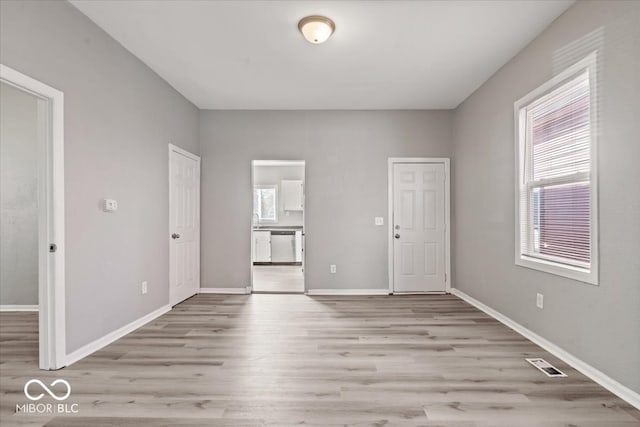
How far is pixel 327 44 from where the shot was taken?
3027 millimetres

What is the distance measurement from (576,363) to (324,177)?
11.6 feet

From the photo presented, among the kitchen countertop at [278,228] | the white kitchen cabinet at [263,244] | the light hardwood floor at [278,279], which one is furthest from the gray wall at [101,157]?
the kitchen countertop at [278,228]

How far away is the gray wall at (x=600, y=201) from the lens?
78.8 inches

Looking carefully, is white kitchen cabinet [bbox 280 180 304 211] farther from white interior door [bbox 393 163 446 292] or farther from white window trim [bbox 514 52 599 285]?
white window trim [bbox 514 52 599 285]

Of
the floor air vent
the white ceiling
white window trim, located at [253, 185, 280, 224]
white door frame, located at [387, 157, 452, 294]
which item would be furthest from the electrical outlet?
white window trim, located at [253, 185, 280, 224]

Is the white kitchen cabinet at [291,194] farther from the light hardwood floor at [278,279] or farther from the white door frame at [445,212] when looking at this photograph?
the white door frame at [445,212]

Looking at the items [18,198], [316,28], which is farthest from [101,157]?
[316,28]

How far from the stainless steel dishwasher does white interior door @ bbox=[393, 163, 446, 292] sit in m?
3.53

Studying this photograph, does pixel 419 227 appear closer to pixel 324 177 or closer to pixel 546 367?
pixel 324 177

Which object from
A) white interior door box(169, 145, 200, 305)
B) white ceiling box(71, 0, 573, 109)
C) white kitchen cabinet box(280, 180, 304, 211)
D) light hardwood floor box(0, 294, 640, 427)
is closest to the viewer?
light hardwood floor box(0, 294, 640, 427)

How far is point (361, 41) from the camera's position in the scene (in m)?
2.98

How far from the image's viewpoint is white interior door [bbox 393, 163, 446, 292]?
486 cm

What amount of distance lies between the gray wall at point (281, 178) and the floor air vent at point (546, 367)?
6120 millimetres

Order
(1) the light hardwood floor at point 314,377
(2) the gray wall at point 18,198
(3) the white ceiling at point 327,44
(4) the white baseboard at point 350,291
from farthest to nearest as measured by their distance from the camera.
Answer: (4) the white baseboard at point 350,291
(2) the gray wall at point 18,198
(3) the white ceiling at point 327,44
(1) the light hardwood floor at point 314,377
